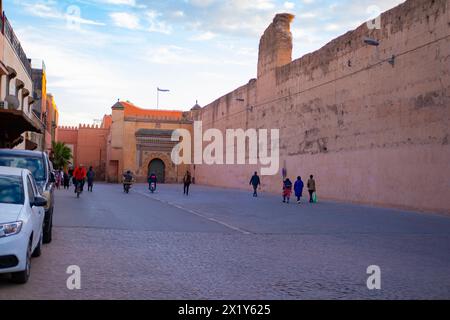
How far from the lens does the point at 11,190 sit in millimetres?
7953

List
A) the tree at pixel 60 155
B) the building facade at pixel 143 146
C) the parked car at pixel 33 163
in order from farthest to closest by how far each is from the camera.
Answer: the tree at pixel 60 155, the building facade at pixel 143 146, the parked car at pixel 33 163

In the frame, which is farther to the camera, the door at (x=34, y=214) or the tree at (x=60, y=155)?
the tree at (x=60, y=155)

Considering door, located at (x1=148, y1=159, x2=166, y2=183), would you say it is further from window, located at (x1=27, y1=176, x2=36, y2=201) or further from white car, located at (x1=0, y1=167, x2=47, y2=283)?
white car, located at (x1=0, y1=167, x2=47, y2=283)

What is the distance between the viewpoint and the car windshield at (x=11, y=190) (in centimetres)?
774

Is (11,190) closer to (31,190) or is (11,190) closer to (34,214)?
(34,214)

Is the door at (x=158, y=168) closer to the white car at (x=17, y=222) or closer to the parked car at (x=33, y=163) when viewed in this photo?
the parked car at (x=33, y=163)

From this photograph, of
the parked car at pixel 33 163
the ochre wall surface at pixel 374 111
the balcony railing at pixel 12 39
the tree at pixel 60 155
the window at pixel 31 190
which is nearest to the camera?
the window at pixel 31 190

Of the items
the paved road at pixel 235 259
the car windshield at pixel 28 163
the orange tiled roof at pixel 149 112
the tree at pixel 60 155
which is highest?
the orange tiled roof at pixel 149 112

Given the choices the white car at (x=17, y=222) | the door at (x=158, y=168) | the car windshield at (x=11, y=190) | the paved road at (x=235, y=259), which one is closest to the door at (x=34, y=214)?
the white car at (x=17, y=222)

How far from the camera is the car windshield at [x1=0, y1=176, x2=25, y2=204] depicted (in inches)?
305

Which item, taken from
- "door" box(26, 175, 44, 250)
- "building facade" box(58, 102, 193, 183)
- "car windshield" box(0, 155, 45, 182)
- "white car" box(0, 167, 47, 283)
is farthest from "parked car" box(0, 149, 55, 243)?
"building facade" box(58, 102, 193, 183)

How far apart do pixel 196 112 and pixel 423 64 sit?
41933mm

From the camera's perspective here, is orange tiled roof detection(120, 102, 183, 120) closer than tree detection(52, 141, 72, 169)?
No

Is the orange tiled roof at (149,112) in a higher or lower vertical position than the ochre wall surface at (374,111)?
higher
